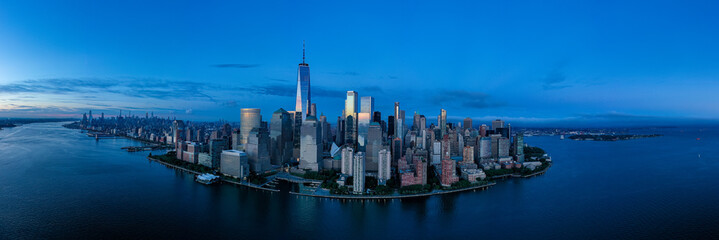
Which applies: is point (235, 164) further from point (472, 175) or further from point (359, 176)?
point (472, 175)

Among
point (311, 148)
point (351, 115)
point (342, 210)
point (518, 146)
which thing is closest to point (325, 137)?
point (351, 115)

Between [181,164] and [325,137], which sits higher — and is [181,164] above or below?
below

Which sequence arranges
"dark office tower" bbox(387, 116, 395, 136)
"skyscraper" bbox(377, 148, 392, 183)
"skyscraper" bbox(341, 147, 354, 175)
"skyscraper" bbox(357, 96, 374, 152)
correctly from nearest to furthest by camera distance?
"skyscraper" bbox(377, 148, 392, 183), "skyscraper" bbox(341, 147, 354, 175), "skyscraper" bbox(357, 96, 374, 152), "dark office tower" bbox(387, 116, 395, 136)

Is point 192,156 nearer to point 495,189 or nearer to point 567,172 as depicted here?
point 495,189

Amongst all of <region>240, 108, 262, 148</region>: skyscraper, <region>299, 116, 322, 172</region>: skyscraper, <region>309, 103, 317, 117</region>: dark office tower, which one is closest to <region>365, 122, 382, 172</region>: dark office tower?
<region>299, 116, 322, 172</region>: skyscraper

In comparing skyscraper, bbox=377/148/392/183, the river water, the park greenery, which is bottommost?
the river water

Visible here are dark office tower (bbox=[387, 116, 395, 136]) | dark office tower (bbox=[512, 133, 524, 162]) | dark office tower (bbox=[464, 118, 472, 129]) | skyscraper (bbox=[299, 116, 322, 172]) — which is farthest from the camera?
dark office tower (bbox=[464, 118, 472, 129])

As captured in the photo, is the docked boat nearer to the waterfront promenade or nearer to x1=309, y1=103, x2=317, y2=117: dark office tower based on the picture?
the waterfront promenade
